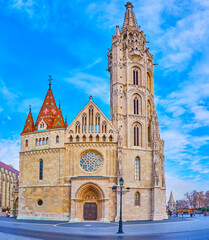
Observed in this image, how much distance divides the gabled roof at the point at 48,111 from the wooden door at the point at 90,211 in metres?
13.7

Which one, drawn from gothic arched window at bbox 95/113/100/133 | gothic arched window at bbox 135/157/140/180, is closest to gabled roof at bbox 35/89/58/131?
gothic arched window at bbox 95/113/100/133

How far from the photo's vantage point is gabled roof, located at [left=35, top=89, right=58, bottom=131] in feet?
162

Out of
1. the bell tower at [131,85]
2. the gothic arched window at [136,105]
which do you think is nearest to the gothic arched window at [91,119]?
the bell tower at [131,85]

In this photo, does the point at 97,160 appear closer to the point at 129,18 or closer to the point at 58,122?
the point at 58,122

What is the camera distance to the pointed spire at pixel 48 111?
162ft

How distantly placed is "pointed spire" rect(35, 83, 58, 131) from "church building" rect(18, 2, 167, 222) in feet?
0.57

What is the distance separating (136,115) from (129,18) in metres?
20.8

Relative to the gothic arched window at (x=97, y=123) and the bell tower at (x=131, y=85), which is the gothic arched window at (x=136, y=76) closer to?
the bell tower at (x=131, y=85)

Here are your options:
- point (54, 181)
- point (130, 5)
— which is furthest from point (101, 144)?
point (130, 5)

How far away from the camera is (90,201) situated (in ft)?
142

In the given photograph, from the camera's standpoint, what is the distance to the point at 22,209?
149ft

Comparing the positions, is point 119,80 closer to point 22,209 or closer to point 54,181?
point 54,181

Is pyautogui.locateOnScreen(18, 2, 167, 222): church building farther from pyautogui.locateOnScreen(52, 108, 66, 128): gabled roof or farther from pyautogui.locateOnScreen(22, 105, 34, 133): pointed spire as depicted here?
pyautogui.locateOnScreen(22, 105, 34, 133): pointed spire

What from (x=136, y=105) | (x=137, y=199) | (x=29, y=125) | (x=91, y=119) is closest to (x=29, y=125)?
(x=29, y=125)
